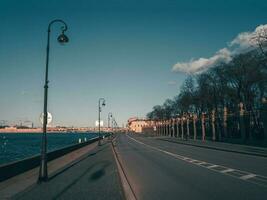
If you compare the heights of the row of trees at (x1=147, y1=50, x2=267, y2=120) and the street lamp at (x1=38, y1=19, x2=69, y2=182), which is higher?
the row of trees at (x1=147, y1=50, x2=267, y2=120)

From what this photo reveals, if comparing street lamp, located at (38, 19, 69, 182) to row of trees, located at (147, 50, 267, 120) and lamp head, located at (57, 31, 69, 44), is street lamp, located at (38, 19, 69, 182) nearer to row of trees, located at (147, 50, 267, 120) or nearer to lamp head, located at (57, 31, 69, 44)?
lamp head, located at (57, 31, 69, 44)

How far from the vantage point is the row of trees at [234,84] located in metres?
55.7

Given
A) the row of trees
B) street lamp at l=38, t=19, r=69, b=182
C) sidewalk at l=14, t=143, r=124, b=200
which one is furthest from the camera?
the row of trees

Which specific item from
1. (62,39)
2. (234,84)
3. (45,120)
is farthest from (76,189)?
(234,84)

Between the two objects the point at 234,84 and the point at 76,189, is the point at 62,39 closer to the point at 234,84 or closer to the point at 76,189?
the point at 76,189

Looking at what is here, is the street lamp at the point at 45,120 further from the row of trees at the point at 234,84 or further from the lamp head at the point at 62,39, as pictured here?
the row of trees at the point at 234,84

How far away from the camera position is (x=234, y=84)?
6400cm

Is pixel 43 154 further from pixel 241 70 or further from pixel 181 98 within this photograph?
pixel 181 98

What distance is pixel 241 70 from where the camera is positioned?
6000cm

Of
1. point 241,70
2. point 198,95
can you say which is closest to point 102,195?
point 241,70

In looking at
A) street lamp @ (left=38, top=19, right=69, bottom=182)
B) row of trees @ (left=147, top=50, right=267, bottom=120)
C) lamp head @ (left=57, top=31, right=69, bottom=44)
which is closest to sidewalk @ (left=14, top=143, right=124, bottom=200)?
street lamp @ (left=38, top=19, right=69, bottom=182)

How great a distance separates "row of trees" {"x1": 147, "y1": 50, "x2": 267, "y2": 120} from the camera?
55.7 meters

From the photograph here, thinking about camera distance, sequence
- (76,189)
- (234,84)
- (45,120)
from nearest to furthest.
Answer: (76,189), (45,120), (234,84)

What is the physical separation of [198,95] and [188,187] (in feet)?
217
